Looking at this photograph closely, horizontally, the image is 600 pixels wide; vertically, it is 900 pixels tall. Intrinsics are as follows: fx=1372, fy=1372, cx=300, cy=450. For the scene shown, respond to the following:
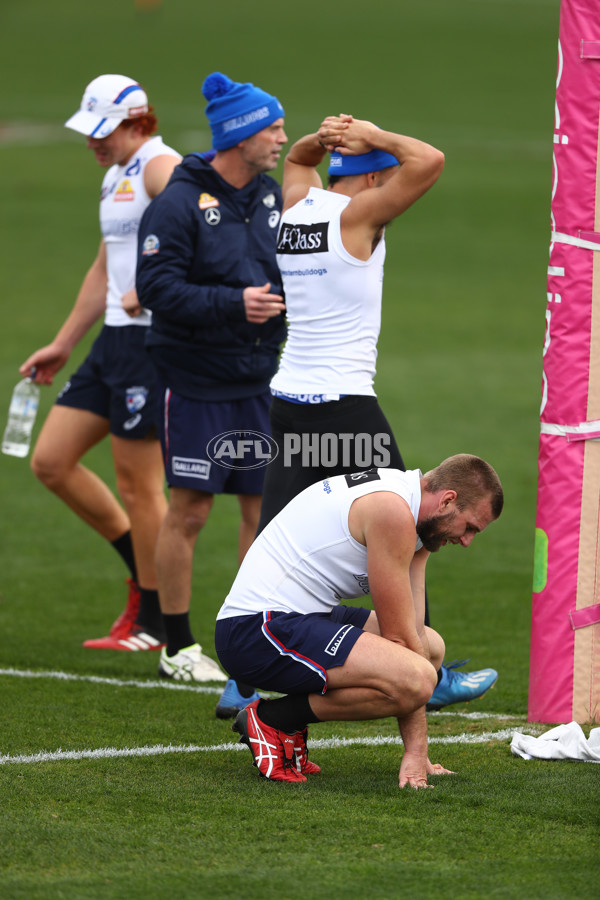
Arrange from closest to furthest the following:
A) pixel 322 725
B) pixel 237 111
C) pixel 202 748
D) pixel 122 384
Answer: pixel 202 748 → pixel 322 725 → pixel 237 111 → pixel 122 384

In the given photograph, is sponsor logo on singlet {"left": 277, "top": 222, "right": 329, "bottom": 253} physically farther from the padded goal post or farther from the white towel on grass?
the white towel on grass

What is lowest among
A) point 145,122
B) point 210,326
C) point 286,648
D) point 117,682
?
point 117,682

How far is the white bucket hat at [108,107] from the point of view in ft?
21.7

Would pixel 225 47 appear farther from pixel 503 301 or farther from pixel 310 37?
pixel 503 301

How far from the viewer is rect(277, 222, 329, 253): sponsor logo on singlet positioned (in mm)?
5008

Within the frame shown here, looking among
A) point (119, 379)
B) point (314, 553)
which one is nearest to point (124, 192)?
point (119, 379)

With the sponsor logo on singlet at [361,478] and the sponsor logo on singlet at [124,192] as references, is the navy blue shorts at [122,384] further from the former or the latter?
the sponsor logo on singlet at [361,478]

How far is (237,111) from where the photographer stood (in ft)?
19.2

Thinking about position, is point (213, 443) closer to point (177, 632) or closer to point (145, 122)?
point (177, 632)

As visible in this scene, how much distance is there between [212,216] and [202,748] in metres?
2.32

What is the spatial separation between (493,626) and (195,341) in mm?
2467

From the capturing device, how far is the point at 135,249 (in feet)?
22.2

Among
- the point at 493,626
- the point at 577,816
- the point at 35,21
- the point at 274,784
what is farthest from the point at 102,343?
the point at 35,21

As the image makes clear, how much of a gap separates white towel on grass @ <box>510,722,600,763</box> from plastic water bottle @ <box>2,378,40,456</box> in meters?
3.40
